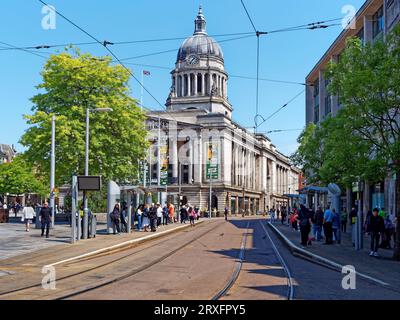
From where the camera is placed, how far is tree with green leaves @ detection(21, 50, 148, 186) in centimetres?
4094

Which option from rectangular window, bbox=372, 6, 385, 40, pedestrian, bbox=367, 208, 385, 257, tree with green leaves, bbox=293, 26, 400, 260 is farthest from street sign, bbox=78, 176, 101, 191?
rectangular window, bbox=372, 6, 385, 40

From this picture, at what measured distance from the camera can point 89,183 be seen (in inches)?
974

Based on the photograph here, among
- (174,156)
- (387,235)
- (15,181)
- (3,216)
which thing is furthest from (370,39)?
(174,156)

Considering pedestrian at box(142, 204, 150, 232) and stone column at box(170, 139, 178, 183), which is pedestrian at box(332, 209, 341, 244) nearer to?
pedestrian at box(142, 204, 150, 232)

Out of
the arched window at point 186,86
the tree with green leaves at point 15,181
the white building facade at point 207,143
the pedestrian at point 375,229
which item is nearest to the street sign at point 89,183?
the pedestrian at point 375,229

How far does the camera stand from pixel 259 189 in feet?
461

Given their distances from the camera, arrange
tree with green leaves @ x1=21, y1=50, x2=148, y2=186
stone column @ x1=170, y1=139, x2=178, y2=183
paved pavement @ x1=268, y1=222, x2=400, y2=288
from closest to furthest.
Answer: paved pavement @ x1=268, y1=222, x2=400, y2=288
tree with green leaves @ x1=21, y1=50, x2=148, y2=186
stone column @ x1=170, y1=139, x2=178, y2=183

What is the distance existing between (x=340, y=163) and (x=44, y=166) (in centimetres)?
2737

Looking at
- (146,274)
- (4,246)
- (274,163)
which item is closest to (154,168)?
(274,163)

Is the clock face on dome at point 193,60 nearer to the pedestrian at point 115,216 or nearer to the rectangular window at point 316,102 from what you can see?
the rectangular window at point 316,102

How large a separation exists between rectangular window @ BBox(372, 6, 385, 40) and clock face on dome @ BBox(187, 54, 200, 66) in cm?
8684

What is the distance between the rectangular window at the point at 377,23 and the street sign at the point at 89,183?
75.4 ft

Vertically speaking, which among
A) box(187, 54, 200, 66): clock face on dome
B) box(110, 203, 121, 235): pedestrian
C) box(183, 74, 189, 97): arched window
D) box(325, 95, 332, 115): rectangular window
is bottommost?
box(110, 203, 121, 235): pedestrian
